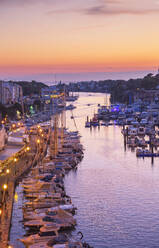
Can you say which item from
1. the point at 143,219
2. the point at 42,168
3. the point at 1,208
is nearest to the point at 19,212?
the point at 1,208

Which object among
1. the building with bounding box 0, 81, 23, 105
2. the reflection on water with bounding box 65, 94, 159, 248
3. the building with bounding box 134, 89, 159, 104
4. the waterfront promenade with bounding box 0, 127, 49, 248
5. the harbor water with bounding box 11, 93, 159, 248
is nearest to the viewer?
the waterfront promenade with bounding box 0, 127, 49, 248

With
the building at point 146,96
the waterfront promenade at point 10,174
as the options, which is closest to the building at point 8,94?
the building at point 146,96

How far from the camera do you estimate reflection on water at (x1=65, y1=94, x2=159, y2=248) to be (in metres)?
12.6

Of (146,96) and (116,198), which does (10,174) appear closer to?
(116,198)

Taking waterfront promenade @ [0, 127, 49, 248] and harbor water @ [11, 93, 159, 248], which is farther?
harbor water @ [11, 93, 159, 248]

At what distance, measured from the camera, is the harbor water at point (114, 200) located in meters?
12.5

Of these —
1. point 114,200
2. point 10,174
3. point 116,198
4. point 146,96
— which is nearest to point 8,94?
point 146,96

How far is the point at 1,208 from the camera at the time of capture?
44.1 feet

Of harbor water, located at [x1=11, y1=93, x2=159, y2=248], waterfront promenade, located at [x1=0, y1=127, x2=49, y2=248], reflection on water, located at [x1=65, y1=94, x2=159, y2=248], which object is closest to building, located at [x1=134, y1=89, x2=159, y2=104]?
waterfront promenade, located at [x1=0, y1=127, x2=49, y2=248]

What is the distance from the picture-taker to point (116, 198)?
1620cm

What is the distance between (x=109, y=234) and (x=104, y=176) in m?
7.56

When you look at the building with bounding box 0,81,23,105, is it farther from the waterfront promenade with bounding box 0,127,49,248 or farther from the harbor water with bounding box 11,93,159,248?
the harbor water with bounding box 11,93,159,248

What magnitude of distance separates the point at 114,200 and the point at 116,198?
272mm

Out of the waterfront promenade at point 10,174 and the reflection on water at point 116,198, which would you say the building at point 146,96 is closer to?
the waterfront promenade at point 10,174
